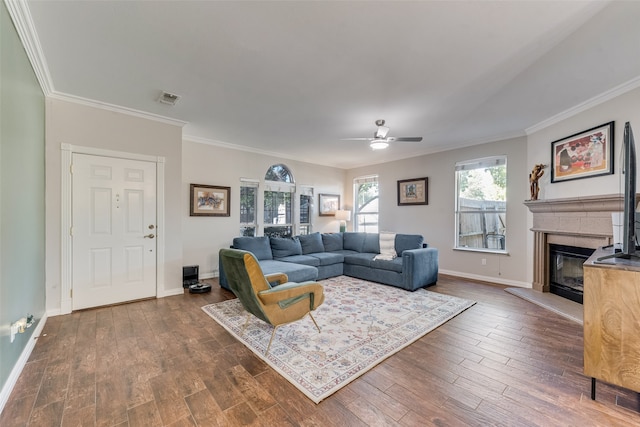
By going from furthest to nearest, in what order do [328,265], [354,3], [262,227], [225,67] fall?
[262,227] → [328,265] → [225,67] → [354,3]

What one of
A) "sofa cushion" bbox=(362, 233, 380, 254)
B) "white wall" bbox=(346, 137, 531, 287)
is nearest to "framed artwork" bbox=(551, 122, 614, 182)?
"white wall" bbox=(346, 137, 531, 287)

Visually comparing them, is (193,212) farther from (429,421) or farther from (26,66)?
(429,421)

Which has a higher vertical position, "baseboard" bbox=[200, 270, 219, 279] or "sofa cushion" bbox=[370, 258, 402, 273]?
"sofa cushion" bbox=[370, 258, 402, 273]

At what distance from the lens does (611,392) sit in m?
1.86

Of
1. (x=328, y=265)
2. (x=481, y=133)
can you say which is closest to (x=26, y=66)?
(x=328, y=265)

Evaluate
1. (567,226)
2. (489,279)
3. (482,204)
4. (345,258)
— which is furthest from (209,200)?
(567,226)

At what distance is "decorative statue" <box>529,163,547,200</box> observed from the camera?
13.5 ft

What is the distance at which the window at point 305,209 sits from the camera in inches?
263

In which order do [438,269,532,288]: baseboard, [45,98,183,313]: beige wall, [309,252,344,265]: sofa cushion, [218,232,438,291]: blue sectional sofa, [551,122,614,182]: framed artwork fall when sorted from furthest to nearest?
[309,252,344,265]: sofa cushion
[438,269,532,288]: baseboard
[218,232,438,291]: blue sectional sofa
[551,122,614,182]: framed artwork
[45,98,183,313]: beige wall

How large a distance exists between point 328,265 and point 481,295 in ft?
8.31

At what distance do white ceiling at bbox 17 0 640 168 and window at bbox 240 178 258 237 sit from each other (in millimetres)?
1917

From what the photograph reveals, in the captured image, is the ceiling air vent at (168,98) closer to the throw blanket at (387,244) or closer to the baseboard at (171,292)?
the baseboard at (171,292)

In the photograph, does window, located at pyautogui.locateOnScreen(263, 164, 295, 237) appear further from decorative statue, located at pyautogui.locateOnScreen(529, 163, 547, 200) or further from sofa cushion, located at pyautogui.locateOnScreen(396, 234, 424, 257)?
decorative statue, located at pyautogui.locateOnScreen(529, 163, 547, 200)

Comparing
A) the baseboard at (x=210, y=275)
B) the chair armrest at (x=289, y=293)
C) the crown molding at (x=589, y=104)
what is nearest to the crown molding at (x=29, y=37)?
the chair armrest at (x=289, y=293)
